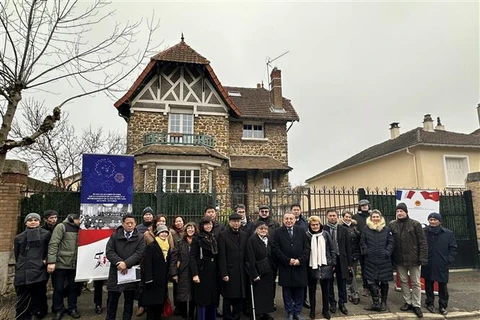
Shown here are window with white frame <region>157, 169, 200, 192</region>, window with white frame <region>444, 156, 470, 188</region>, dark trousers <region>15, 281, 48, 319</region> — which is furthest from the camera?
window with white frame <region>444, 156, 470, 188</region>

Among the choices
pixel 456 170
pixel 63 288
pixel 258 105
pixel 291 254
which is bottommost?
pixel 63 288

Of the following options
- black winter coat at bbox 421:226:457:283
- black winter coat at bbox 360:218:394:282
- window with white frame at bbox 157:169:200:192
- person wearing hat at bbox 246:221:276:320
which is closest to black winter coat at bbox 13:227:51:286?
person wearing hat at bbox 246:221:276:320

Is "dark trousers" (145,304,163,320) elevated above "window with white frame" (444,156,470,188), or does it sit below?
below

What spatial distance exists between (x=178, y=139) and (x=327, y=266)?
1198cm

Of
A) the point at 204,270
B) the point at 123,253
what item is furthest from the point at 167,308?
the point at 123,253

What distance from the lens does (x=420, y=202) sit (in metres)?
7.79

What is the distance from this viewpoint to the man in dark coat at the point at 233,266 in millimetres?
4973

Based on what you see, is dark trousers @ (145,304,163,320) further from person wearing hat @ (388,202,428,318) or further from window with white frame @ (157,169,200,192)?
window with white frame @ (157,169,200,192)

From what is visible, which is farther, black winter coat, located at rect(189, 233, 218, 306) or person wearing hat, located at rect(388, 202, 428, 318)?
person wearing hat, located at rect(388, 202, 428, 318)

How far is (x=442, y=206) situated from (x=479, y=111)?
12212mm

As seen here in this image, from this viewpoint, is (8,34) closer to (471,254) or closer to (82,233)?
(82,233)

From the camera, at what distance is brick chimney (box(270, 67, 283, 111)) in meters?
19.5

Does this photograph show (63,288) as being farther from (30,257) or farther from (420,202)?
(420,202)

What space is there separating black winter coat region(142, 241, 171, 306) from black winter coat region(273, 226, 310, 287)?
1.83 metres
